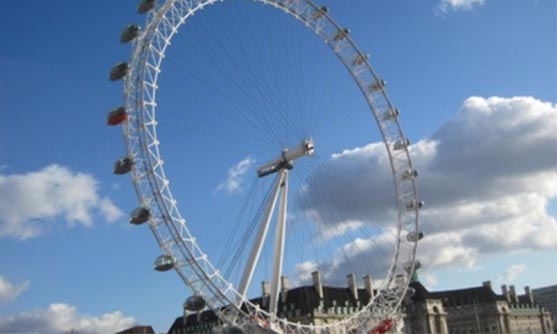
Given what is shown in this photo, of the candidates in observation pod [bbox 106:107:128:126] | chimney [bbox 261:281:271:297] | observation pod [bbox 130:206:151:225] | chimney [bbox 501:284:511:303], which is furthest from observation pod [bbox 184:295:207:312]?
chimney [bbox 501:284:511:303]

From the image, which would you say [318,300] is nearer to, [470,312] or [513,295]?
[470,312]

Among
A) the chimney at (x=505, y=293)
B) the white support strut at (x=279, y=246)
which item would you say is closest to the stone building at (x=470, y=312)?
the chimney at (x=505, y=293)

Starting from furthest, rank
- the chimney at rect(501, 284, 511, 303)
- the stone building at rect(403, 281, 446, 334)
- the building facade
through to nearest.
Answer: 1. the chimney at rect(501, 284, 511, 303)
2. the stone building at rect(403, 281, 446, 334)
3. the building facade

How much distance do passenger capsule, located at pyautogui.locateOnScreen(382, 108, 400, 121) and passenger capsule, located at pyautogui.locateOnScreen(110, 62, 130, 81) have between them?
78.7 ft

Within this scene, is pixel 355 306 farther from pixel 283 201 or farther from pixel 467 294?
pixel 283 201

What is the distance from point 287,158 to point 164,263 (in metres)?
13.2

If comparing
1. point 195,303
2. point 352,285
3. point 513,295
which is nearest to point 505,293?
point 513,295

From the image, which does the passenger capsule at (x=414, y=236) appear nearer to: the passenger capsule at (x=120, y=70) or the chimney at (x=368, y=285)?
the passenger capsule at (x=120, y=70)

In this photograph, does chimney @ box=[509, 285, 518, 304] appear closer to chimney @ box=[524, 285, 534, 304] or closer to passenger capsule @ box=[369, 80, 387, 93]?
chimney @ box=[524, 285, 534, 304]

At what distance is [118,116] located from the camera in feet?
122

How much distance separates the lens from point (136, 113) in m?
37.3

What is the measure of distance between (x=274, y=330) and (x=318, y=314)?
5025 cm

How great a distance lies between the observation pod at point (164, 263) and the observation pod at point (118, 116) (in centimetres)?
842

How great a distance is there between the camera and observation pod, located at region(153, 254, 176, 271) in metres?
35.3
